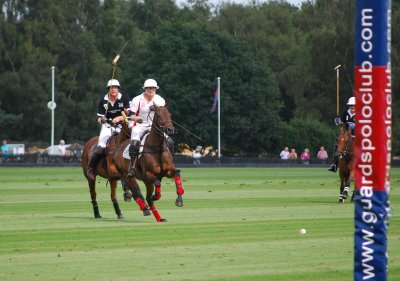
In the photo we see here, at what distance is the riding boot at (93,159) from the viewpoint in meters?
22.3

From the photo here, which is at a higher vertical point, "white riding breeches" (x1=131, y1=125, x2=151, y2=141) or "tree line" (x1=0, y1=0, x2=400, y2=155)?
"tree line" (x1=0, y1=0, x2=400, y2=155)

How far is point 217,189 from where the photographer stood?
113ft

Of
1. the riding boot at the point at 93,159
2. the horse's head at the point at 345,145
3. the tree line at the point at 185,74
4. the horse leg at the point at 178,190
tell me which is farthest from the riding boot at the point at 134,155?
the tree line at the point at 185,74

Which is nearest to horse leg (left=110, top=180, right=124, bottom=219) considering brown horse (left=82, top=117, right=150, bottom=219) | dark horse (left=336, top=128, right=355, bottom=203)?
brown horse (left=82, top=117, right=150, bottom=219)

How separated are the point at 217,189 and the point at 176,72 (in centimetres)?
5943

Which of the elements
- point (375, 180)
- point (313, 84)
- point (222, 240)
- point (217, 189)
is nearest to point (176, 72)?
point (313, 84)

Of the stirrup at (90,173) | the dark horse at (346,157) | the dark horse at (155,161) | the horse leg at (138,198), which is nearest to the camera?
the horse leg at (138,198)

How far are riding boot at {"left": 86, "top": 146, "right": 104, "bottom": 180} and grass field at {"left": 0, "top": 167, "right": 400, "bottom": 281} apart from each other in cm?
82

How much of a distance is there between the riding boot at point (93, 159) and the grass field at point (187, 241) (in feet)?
2.70

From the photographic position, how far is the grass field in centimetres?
1225

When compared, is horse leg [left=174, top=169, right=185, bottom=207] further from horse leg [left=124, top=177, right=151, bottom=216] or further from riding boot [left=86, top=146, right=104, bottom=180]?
riding boot [left=86, top=146, right=104, bottom=180]

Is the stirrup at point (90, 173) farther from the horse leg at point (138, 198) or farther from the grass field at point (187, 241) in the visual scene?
the horse leg at point (138, 198)

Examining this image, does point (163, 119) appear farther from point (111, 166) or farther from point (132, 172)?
point (111, 166)

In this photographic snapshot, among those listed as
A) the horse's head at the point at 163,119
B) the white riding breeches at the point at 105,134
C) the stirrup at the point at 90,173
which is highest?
the horse's head at the point at 163,119
